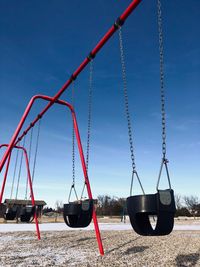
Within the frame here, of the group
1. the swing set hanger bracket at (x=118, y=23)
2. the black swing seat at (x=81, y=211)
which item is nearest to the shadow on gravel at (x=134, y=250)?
the black swing seat at (x=81, y=211)

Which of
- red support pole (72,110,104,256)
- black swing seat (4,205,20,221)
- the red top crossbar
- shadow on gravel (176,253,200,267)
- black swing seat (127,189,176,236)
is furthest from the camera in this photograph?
black swing seat (4,205,20,221)

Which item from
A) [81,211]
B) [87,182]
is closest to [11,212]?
[87,182]

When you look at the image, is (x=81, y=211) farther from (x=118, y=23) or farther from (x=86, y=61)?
(x=118, y=23)

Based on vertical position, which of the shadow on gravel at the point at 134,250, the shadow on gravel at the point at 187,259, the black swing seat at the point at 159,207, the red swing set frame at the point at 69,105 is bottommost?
the shadow on gravel at the point at 187,259

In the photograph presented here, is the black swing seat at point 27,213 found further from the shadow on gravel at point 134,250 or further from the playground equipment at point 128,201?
the shadow on gravel at point 134,250

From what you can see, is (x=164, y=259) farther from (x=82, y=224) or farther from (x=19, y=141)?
(x=19, y=141)

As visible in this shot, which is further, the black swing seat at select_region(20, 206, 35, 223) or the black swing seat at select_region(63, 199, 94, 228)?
the black swing seat at select_region(20, 206, 35, 223)

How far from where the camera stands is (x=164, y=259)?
21.9ft

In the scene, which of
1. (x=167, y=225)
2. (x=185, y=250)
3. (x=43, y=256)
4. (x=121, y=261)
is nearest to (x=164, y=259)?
(x=121, y=261)

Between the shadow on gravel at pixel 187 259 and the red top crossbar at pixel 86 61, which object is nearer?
the red top crossbar at pixel 86 61

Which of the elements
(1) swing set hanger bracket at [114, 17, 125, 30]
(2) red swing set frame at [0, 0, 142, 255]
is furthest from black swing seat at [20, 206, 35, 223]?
(1) swing set hanger bracket at [114, 17, 125, 30]

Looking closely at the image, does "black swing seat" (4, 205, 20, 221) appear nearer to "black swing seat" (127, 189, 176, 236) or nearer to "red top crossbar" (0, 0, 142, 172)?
"red top crossbar" (0, 0, 142, 172)

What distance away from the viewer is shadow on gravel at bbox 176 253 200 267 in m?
6.12

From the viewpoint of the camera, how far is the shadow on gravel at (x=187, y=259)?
241 inches
